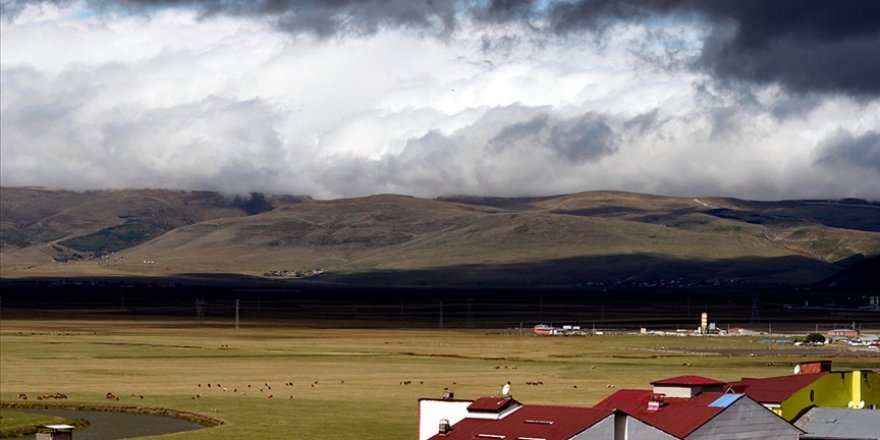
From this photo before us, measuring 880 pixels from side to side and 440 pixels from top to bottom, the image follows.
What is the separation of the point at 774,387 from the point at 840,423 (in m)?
3.91

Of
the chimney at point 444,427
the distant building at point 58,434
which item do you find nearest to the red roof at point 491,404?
the chimney at point 444,427

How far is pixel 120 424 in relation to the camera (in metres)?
87.1

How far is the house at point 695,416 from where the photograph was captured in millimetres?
45656

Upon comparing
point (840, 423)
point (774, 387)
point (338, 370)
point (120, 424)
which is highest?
point (774, 387)

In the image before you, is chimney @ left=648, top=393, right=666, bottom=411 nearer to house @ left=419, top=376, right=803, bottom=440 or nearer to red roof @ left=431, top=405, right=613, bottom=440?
house @ left=419, top=376, right=803, bottom=440

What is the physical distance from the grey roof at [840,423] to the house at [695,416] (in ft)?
7.23

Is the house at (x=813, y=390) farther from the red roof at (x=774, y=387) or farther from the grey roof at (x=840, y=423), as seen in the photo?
the grey roof at (x=840, y=423)

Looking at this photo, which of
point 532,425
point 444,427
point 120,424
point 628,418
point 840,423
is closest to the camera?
point 628,418

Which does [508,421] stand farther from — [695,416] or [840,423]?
[840,423]

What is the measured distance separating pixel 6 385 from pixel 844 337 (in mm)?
121621

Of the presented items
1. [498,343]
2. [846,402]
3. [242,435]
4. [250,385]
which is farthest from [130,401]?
[498,343]

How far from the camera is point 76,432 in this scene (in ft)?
270

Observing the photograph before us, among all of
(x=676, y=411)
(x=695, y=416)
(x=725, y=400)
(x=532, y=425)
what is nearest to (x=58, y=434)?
(x=532, y=425)

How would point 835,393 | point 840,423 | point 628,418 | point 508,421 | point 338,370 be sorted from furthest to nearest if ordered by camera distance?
point 338,370 → point 835,393 → point 840,423 → point 508,421 → point 628,418
